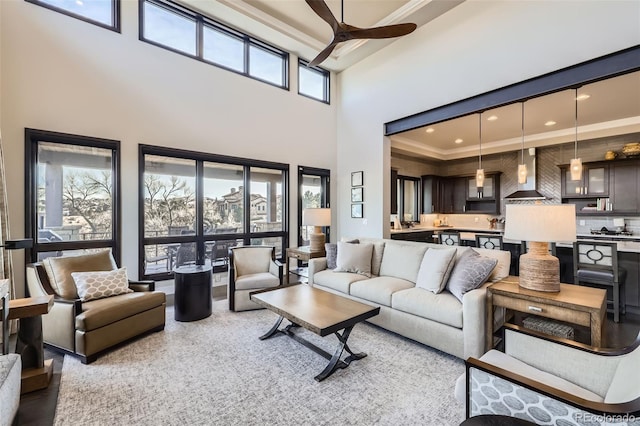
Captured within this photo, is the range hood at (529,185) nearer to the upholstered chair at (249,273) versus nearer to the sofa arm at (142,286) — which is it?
the upholstered chair at (249,273)

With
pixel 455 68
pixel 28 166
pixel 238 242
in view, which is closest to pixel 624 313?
pixel 455 68

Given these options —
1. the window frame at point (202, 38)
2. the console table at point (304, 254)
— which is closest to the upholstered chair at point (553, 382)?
the console table at point (304, 254)

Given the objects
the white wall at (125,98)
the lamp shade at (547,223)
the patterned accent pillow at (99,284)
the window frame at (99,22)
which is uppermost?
the window frame at (99,22)

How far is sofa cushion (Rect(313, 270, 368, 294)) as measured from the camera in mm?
3693

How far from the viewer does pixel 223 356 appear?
2678 millimetres

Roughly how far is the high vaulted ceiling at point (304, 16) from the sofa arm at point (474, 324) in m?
4.28

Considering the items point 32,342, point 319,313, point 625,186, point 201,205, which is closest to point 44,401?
point 32,342

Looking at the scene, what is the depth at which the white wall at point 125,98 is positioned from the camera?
3.44 metres

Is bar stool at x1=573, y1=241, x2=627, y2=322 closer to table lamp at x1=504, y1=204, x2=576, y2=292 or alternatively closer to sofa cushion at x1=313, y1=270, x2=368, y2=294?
table lamp at x1=504, y1=204, x2=576, y2=292

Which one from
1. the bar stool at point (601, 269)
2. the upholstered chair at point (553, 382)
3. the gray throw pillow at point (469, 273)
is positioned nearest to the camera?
the upholstered chair at point (553, 382)

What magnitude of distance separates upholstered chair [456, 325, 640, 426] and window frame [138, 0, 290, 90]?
5570 millimetres

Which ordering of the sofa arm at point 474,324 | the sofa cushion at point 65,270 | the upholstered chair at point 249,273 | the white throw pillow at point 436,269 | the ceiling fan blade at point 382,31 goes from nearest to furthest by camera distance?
the sofa arm at point 474,324 → the sofa cushion at point 65,270 → the white throw pillow at point 436,269 → the ceiling fan blade at point 382,31 → the upholstered chair at point 249,273

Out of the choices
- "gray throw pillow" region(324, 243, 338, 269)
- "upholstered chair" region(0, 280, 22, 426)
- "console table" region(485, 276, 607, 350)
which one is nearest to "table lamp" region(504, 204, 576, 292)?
"console table" region(485, 276, 607, 350)

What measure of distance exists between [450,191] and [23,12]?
9.09 meters
